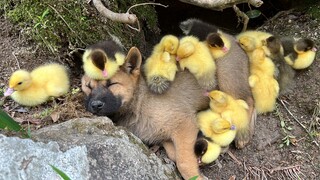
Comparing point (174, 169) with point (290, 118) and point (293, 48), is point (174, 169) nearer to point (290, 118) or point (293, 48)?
point (290, 118)

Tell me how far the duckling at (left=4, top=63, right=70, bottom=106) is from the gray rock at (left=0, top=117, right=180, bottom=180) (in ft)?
1.31

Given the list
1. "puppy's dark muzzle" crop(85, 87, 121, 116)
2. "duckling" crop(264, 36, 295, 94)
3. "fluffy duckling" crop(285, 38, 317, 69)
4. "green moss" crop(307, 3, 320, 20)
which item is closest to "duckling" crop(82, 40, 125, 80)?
"puppy's dark muzzle" crop(85, 87, 121, 116)

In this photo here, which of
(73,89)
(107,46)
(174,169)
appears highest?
(107,46)

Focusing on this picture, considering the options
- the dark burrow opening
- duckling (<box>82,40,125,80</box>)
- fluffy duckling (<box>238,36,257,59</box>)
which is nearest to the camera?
duckling (<box>82,40,125,80</box>)

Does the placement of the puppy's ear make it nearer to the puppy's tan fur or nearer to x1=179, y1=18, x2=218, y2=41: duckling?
the puppy's tan fur

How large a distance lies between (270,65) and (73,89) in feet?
4.95

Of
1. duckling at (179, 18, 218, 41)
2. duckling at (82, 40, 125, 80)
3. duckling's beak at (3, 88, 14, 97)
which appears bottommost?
duckling at (179, 18, 218, 41)

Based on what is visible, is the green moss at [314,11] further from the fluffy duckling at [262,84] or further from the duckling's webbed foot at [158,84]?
the duckling's webbed foot at [158,84]

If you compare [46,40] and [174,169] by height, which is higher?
[46,40]

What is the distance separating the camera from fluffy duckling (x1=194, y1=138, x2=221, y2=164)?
3.46 m

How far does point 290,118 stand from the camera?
4.06 meters

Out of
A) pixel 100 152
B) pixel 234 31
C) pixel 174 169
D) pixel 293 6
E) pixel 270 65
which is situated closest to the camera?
pixel 100 152

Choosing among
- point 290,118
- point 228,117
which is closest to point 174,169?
point 228,117

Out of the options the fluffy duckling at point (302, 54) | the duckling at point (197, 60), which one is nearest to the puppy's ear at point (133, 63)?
the duckling at point (197, 60)
